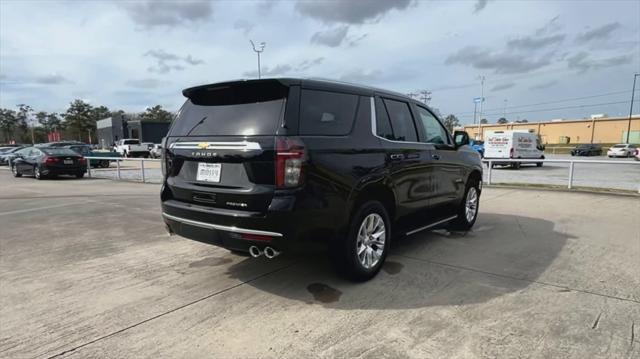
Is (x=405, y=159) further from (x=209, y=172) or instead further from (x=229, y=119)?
(x=209, y=172)

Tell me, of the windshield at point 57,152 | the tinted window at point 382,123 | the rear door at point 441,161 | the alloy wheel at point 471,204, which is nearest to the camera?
the tinted window at point 382,123

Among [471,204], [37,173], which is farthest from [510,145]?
[37,173]

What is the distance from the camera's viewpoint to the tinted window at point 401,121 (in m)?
4.48

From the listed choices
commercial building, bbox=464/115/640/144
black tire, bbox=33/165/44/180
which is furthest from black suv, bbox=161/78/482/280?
commercial building, bbox=464/115/640/144

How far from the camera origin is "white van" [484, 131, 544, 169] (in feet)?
79.8

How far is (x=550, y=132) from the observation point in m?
74.4

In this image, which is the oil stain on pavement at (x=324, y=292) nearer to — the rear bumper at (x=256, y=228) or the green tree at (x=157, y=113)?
the rear bumper at (x=256, y=228)

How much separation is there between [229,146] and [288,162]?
60 cm

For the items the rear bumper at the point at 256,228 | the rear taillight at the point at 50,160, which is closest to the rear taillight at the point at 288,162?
the rear bumper at the point at 256,228

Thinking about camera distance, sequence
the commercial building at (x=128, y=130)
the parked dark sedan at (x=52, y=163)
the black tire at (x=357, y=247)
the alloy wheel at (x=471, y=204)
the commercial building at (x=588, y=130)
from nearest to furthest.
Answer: the black tire at (x=357, y=247)
the alloy wheel at (x=471, y=204)
the parked dark sedan at (x=52, y=163)
the commercial building at (x=128, y=130)
the commercial building at (x=588, y=130)

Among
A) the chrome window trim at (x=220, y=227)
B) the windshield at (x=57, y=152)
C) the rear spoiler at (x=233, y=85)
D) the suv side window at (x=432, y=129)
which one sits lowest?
the chrome window trim at (x=220, y=227)

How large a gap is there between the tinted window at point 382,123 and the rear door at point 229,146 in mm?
1189

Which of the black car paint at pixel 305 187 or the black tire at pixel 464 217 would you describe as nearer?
the black car paint at pixel 305 187

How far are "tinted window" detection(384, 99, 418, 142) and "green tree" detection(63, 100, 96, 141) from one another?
3663 inches
